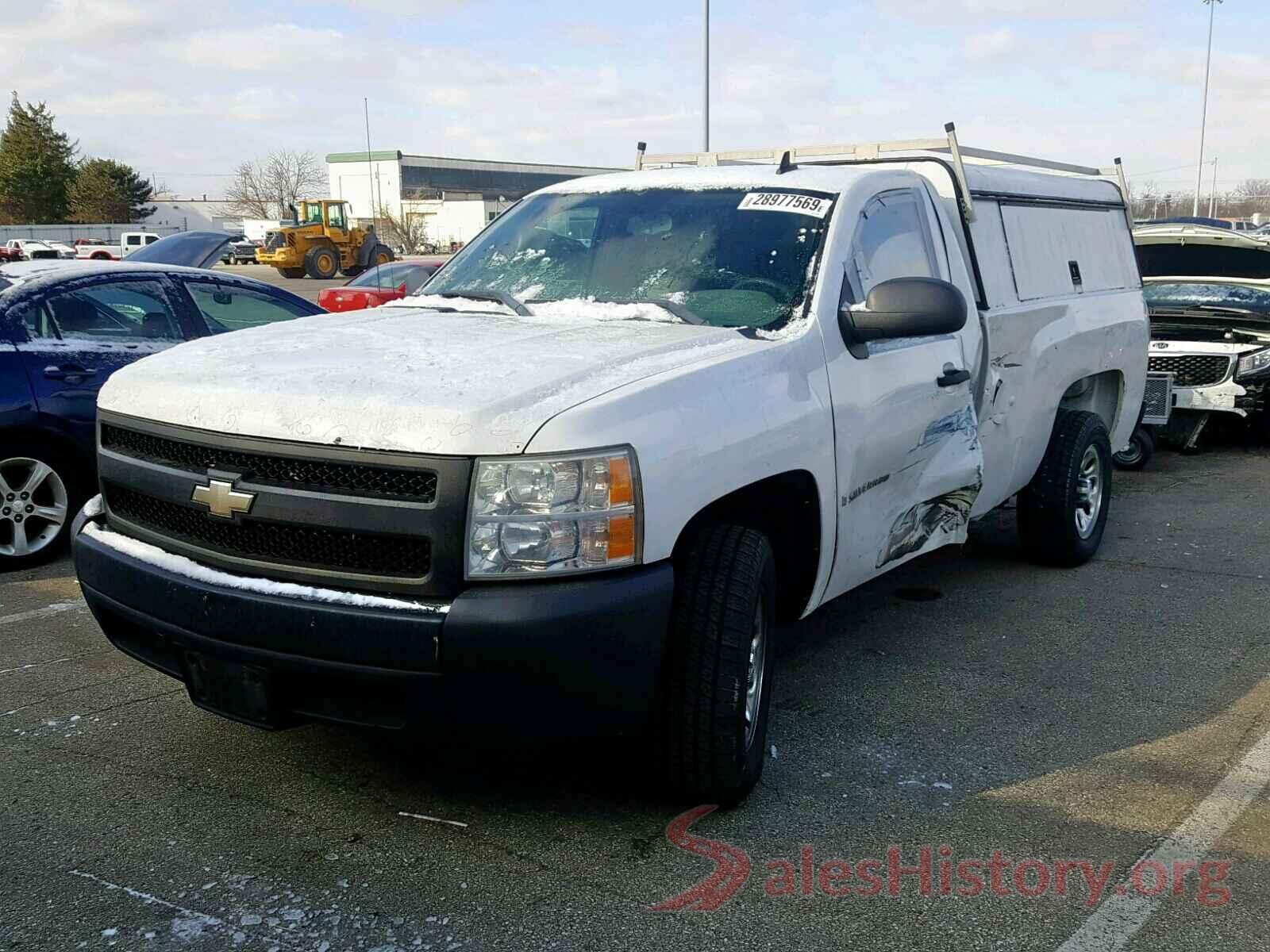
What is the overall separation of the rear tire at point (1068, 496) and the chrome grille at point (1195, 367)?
3.89m

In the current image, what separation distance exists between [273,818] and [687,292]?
210cm

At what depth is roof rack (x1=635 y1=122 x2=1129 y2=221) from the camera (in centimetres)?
536

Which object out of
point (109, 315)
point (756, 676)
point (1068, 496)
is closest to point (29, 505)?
point (109, 315)

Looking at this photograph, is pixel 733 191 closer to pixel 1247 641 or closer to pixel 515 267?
pixel 515 267

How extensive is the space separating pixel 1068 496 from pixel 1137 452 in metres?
3.91

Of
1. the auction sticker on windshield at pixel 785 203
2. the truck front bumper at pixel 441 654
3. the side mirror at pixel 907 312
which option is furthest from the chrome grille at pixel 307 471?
the auction sticker on windshield at pixel 785 203

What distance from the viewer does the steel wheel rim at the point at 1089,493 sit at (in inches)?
252

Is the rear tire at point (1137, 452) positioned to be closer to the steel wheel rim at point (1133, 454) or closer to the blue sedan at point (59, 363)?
the steel wheel rim at point (1133, 454)

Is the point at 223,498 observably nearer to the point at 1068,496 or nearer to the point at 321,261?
the point at 1068,496

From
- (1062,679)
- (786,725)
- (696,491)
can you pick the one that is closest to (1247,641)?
(1062,679)

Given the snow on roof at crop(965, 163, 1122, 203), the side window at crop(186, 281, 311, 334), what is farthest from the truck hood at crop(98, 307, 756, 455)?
the side window at crop(186, 281, 311, 334)

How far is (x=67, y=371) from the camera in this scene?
246 inches

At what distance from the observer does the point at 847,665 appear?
4.87 meters

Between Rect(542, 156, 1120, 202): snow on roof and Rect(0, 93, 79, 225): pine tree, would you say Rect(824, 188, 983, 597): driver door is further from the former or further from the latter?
Rect(0, 93, 79, 225): pine tree
